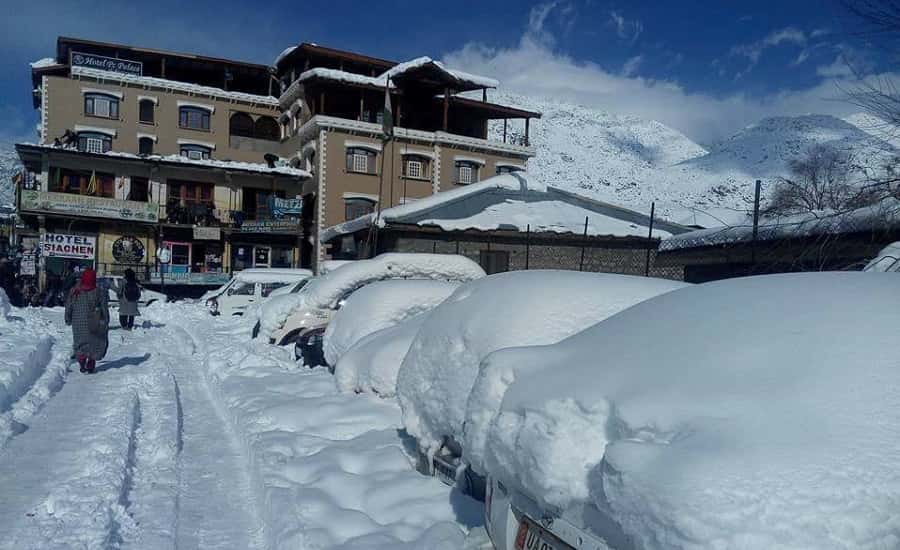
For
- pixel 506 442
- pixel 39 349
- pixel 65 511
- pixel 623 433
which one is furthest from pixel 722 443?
pixel 39 349

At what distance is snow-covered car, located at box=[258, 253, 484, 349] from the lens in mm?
12031

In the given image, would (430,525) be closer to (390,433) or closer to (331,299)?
(390,433)

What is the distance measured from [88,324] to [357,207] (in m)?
25.9

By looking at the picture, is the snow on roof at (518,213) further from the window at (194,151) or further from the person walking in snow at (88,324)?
the window at (194,151)

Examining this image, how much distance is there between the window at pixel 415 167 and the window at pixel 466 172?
1.96m

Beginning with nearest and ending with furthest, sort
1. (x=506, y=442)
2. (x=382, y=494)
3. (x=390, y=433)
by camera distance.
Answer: (x=506, y=442) < (x=382, y=494) < (x=390, y=433)

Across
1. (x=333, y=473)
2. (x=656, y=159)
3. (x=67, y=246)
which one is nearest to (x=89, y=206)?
(x=67, y=246)

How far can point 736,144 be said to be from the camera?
10262 centimetres

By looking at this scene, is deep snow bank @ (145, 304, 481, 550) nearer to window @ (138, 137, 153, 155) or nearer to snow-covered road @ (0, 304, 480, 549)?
snow-covered road @ (0, 304, 480, 549)

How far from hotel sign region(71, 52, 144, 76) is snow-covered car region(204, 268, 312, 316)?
70.0 feet

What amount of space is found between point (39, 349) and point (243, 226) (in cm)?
2474

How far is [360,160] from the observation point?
35875 millimetres

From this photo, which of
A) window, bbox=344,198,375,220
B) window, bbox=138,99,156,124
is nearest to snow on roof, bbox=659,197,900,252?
window, bbox=344,198,375,220

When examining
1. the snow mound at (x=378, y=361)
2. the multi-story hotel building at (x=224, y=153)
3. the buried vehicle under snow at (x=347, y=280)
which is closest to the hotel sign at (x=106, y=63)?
the multi-story hotel building at (x=224, y=153)
